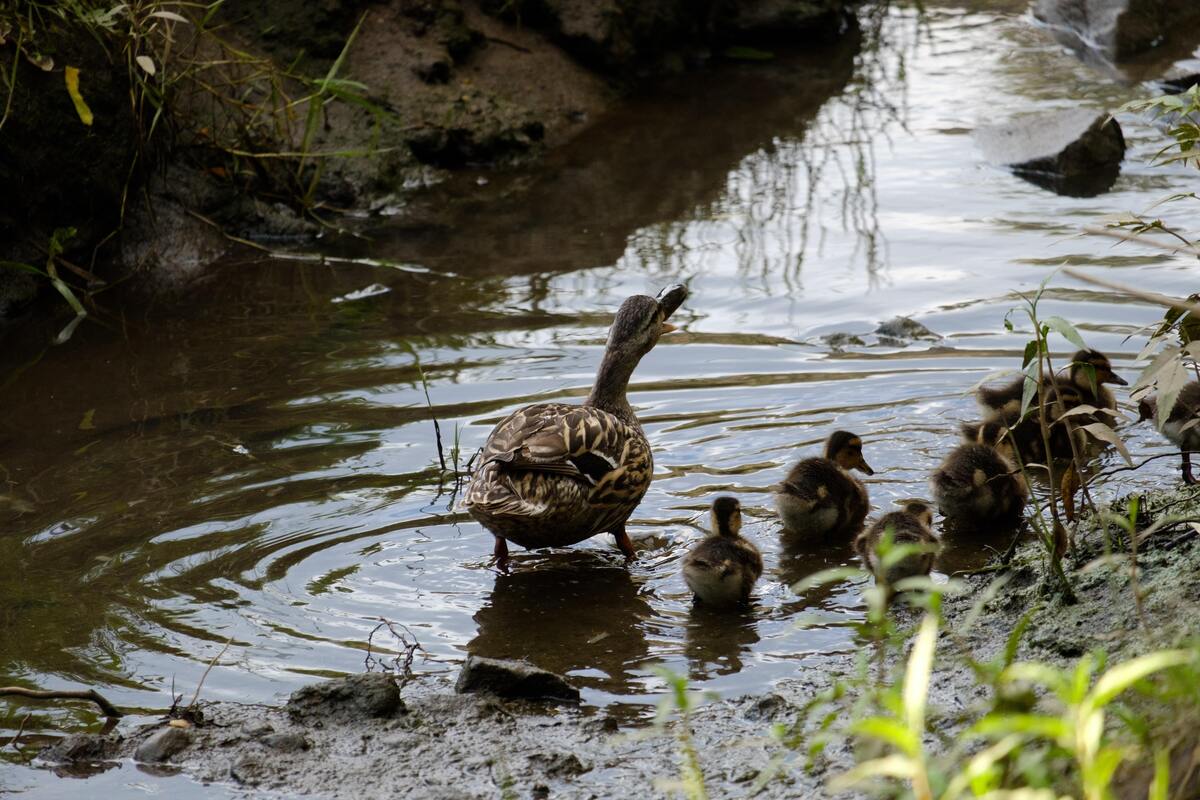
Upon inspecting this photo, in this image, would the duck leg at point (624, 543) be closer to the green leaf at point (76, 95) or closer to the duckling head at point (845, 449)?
the duckling head at point (845, 449)

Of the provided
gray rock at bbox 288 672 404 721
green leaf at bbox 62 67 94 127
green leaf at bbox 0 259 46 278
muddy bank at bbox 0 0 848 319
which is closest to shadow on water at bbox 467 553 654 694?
gray rock at bbox 288 672 404 721

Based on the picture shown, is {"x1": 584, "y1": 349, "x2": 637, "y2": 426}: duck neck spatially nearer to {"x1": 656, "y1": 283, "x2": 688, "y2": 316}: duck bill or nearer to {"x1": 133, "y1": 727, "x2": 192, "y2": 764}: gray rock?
{"x1": 656, "y1": 283, "x2": 688, "y2": 316}: duck bill

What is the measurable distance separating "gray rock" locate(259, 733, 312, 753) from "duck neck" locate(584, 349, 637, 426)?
2341 millimetres

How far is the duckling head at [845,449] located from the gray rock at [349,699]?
2256 millimetres

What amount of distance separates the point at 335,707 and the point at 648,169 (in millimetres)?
6683

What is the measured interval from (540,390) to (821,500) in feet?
6.27

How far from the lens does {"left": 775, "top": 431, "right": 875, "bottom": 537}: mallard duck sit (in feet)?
16.5

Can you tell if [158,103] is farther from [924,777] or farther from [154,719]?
[924,777]

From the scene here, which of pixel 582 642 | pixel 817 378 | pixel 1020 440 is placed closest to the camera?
pixel 582 642

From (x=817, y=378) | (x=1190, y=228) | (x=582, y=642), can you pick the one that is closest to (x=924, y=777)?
(x=582, y=642)

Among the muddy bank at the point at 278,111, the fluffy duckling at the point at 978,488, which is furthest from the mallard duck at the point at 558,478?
the muddy bank at the point at 278,111

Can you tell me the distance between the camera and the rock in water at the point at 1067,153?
29.2 ft

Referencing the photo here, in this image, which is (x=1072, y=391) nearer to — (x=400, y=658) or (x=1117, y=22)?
(x=400, y=658)

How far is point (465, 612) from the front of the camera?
471cm
